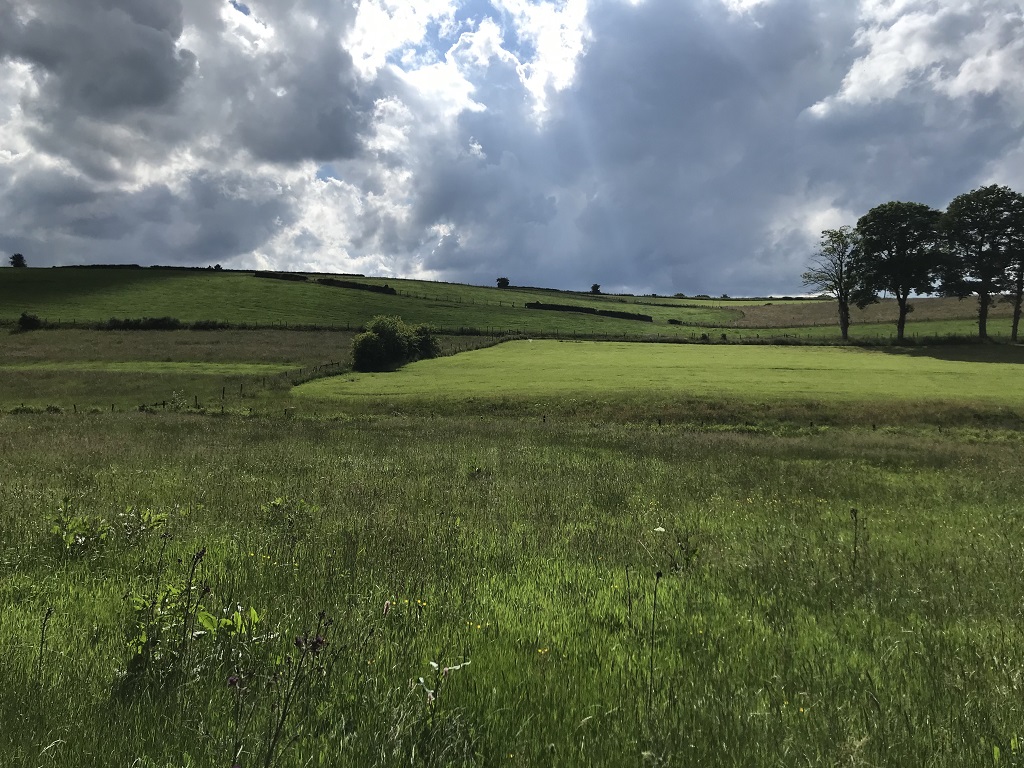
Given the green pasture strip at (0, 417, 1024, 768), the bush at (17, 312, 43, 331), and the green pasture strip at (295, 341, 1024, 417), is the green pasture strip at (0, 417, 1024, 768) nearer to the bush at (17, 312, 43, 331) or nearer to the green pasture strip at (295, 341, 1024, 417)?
the green pasture strip at (295, 341, 1024, 417)

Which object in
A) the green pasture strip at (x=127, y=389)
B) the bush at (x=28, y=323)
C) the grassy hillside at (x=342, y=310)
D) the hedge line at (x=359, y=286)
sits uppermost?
the hedge line at (x=359, y=286)

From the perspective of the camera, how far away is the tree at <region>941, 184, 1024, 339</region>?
73250 mm

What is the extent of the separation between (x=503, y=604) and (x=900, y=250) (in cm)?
9709

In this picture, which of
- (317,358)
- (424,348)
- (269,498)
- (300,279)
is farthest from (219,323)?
(269,498)

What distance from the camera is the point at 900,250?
8038 centimetres

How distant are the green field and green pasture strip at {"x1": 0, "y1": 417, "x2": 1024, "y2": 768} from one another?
3 cm

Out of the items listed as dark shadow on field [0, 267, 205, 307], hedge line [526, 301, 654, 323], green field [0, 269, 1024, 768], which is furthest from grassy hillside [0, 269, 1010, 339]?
green field [0, 269, 1024, 768]

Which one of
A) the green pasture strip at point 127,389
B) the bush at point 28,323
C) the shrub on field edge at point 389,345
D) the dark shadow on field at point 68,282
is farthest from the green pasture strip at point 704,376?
the dark shadow on field at point 68,282

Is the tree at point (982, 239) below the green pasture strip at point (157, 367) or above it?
above

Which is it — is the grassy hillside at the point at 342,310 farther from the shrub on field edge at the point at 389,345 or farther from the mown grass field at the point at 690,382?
the mown grass field at the point at 690,382

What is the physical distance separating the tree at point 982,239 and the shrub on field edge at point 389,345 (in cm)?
7455

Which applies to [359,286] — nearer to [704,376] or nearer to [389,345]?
[389,345]

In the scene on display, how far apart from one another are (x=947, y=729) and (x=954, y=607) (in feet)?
10.6

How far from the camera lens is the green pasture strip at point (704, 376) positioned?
39.1m
